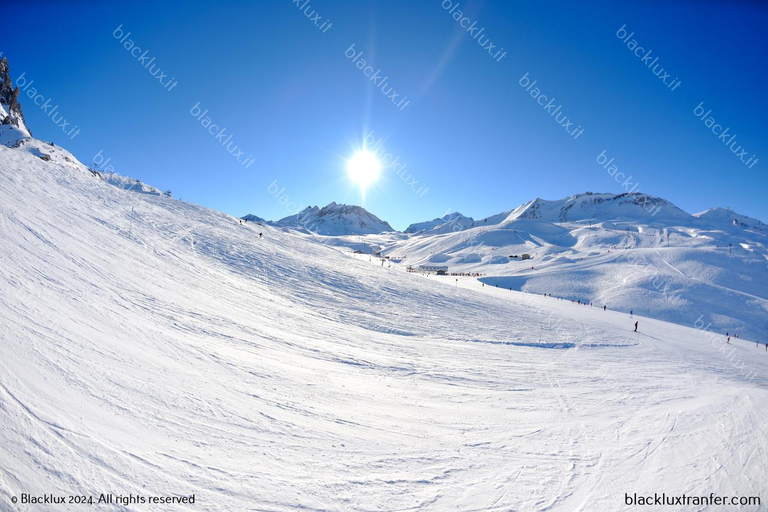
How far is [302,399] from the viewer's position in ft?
30.4

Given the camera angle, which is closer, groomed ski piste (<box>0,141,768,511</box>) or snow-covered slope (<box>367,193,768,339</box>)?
groomed ski piste (<box>0,141,768,511</box>)

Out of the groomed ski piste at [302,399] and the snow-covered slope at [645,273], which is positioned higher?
the snow-covered slope at [645,273]

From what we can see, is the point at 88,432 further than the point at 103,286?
No

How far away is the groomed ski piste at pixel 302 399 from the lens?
5855mm

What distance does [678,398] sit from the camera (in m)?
13.7

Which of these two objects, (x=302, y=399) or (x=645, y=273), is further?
(x=645, y=273)

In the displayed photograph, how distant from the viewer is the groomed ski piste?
5.86 meters

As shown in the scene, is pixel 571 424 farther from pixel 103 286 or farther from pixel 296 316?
pixel 103 286

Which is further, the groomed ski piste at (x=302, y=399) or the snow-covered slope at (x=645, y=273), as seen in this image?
the snow-covered slope at (x=645, y=273)

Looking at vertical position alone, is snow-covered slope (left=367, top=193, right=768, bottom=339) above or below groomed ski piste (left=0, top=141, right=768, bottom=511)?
above

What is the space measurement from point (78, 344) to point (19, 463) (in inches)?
164

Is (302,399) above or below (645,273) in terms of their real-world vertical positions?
below

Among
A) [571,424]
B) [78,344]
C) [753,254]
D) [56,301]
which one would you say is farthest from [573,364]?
[753,254]

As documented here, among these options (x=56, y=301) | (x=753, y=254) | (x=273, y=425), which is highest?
(x=753, y=254)
